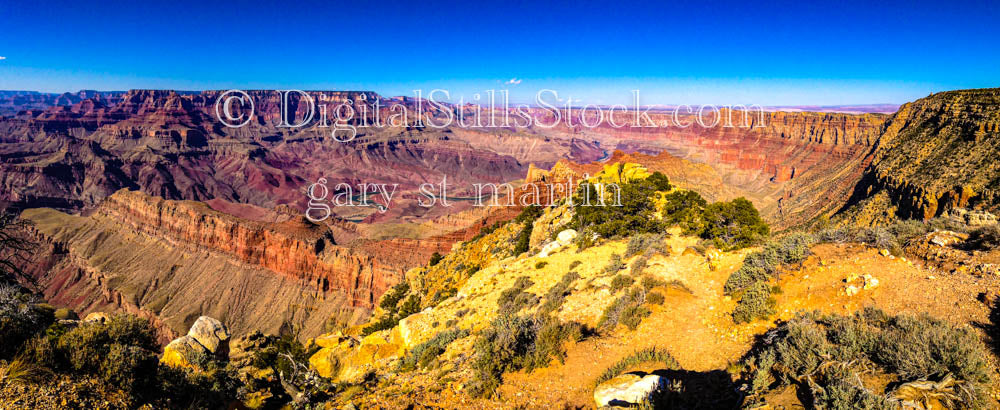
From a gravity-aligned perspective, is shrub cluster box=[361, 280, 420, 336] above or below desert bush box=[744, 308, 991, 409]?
below

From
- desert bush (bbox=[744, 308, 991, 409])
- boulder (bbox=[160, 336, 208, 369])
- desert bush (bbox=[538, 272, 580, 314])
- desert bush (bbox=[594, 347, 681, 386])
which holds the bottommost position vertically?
boulder (bbox=[160, 336, 208, 369])

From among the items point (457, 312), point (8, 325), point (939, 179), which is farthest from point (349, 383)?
point (939, 179)

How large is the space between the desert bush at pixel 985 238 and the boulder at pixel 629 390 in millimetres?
9356

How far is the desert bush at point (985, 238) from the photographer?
9.91 m

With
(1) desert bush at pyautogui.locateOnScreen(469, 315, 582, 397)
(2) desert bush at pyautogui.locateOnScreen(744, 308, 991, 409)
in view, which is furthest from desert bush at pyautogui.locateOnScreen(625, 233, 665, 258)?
(2) desert bush at pyautogui.locateOnScreen(744, 308, 991, 409)

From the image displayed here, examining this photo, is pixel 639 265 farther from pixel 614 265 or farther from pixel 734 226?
pixel 734 226

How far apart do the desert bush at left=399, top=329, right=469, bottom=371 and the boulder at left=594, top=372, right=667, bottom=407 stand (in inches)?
243

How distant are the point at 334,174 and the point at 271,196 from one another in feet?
111

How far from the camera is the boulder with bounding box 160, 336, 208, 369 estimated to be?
1138 centimetres

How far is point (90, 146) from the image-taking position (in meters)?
156

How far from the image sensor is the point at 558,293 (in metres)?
15.3

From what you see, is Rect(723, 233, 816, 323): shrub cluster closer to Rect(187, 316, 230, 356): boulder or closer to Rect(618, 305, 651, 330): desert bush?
Rect(618, 305, 651, 330): desert bush

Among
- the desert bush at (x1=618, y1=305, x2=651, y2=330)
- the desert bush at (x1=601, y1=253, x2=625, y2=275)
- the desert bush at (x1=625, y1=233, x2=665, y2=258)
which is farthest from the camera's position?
the desert bush at (x1=625, y1=233, x2=665, y2=258)

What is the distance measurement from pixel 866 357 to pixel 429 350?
420 inches
